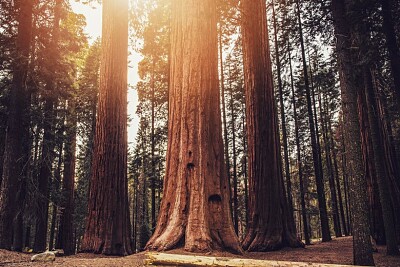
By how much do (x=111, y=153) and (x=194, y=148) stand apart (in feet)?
12.2

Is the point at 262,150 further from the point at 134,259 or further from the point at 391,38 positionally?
the point at 134,259

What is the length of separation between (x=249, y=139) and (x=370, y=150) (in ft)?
15.3

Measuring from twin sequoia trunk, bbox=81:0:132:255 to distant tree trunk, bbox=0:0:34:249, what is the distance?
12.5ft

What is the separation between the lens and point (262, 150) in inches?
295

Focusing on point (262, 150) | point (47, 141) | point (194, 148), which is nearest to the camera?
point (194, 148)

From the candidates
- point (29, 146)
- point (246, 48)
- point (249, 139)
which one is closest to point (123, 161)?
point (249, 139)

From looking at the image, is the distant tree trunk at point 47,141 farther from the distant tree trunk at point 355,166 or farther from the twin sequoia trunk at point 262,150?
the distant tree trunk at point 355,166

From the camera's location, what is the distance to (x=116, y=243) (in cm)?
651

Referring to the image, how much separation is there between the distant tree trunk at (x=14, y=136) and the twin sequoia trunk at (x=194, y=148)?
23.5 ft

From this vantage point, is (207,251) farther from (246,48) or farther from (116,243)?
(246,48)

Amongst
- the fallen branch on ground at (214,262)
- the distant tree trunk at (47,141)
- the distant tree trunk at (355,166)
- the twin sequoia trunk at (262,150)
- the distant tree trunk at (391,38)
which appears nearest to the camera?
the fallen branch on ground at (214,262)

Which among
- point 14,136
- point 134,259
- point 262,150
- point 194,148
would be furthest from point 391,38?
point 14,136

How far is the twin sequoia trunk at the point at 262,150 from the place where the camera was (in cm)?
684

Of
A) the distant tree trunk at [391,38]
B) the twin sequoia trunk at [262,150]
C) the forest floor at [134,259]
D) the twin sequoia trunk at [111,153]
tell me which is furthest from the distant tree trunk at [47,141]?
the distant tree trunk at [391,38]
